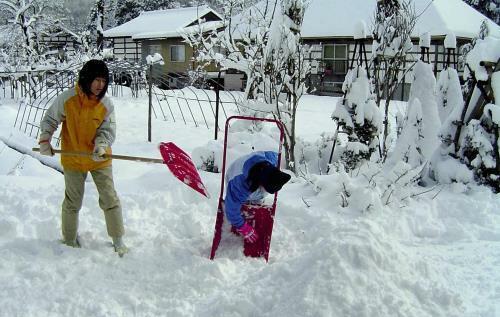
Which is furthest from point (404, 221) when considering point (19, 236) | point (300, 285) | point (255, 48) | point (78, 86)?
point (255, 48)

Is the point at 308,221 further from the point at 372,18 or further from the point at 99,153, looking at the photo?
the point at 372,18

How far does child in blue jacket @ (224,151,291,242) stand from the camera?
3.32 m

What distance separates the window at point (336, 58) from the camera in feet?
75.0

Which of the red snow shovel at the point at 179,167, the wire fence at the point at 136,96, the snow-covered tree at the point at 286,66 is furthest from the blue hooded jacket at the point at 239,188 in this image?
the wire fence at the point at 136,96

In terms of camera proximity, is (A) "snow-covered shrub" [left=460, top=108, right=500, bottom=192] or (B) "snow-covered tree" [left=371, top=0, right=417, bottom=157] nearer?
(A) "snow-covered shrub" [left=460, top=108, right=500, bottom=192]

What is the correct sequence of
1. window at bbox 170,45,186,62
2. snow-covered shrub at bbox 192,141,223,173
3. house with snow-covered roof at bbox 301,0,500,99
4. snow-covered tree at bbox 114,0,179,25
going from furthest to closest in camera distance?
snow-covered tree at bbox 114,0,179,25, window at bbox 170,45,186,62, house with snow-covered roof at bbox 301,0,500,99, snow-covered shrub at bbox 192,141,223,173

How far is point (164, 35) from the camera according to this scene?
1048 inches

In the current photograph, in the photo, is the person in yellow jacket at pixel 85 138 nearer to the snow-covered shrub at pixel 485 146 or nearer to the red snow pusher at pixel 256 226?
the red snow pusher at pixel 256 226

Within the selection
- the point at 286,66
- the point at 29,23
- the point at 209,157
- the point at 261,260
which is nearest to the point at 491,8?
the point at 29,23

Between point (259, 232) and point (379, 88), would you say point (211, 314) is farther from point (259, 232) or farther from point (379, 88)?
point (379, 88)

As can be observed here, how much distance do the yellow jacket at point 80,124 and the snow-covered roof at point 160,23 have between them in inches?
919

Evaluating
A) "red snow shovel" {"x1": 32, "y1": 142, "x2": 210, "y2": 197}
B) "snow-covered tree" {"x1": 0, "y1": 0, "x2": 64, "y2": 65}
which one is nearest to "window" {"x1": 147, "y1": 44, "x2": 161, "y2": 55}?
"snow-covered tree" {"x1": 0, "y1": 0, "x2": 64, "y2": 65}

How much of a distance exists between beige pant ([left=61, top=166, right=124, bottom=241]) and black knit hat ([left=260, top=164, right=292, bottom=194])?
1247 millimetres

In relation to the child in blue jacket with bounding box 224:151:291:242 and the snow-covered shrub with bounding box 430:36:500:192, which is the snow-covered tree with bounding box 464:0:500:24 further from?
the child in blue jacket with bounding box 224:151:291:242
